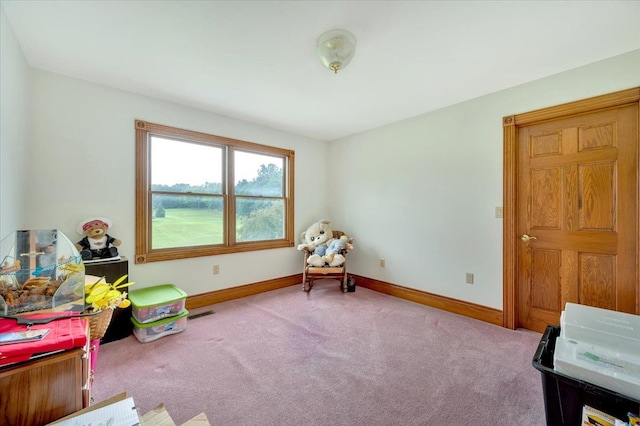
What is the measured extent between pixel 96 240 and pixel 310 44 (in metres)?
2.51

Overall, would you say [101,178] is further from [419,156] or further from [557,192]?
[557,192]

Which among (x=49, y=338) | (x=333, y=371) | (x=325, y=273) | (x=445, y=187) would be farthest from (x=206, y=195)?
(x=445, y=187)

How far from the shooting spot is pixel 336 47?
177cm

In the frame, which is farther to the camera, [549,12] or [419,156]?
[419,156]

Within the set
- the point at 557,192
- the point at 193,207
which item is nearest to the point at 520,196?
the point at 557,192

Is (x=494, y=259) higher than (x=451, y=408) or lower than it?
higher

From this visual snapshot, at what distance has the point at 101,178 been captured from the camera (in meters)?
2.47

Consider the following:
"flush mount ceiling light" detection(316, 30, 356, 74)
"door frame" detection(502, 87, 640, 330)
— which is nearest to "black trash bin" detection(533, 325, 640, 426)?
"door frame" detection(502, 87, 640, 330)

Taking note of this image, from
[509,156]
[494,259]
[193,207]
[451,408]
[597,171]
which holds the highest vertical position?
[509,156]

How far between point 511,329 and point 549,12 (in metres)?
2.53

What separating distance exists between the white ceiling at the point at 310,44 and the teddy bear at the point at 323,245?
1884mm

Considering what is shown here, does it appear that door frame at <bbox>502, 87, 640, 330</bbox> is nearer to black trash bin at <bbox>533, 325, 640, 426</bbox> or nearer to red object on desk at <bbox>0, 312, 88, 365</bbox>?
black trash bin at <bbox>533, 325, 640, 426</bbox>

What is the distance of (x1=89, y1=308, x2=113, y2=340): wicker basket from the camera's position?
1.00 m

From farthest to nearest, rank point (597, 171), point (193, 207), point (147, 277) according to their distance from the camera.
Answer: point (193, 207), point (147, 277), point (597, 171)
